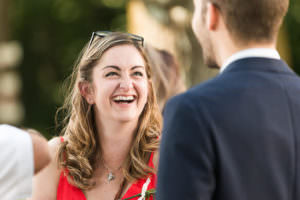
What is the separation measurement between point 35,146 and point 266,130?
2.91 ft

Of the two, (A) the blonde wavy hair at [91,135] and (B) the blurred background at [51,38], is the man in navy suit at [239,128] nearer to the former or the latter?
(A) the blonde wavy hair at [91,135]

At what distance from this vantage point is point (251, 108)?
1764 millimetres

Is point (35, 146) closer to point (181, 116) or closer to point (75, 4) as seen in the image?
point (181, 116)

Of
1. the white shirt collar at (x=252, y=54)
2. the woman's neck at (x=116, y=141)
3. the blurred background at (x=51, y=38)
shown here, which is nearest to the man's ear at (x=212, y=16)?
the white shirt collar at (x=252, y=54)

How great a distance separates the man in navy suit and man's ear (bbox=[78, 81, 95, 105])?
4.45 feet

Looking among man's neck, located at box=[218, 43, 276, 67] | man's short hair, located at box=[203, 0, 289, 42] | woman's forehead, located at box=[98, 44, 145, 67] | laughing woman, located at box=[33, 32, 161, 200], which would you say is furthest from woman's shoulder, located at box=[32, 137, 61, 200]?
man's short hair, located at box=[203, 0, 289, 42]

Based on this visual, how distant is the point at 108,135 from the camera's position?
305cm

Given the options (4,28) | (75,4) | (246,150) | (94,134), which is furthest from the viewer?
(75,4)

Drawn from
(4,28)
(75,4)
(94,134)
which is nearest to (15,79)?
(4,28)

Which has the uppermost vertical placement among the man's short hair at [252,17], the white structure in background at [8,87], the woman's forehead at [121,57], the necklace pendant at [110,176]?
the man's short hair at [252,17]

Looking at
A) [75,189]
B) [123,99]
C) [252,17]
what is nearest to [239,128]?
[252,17]

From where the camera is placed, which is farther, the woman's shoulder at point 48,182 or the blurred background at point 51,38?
the blurred background at point 51,38

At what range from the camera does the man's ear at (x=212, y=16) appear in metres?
1.89

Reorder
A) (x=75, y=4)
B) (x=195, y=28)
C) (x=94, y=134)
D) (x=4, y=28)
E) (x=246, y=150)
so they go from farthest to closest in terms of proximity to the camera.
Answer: (x=75, y=4) < (x=4, y=28) < (x=94, y=134) < (x=195, y=28) < (x=246, y=150)
